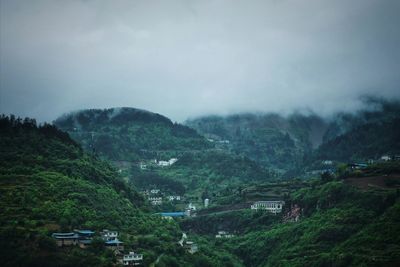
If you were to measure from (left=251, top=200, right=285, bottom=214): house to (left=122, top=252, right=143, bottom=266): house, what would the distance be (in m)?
37.7

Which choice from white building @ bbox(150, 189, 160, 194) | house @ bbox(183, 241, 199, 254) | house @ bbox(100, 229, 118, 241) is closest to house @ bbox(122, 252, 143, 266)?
house @ bbox(100, 229, 118, 241)

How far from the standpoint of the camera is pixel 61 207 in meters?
72.8

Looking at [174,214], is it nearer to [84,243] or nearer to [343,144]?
[84,243]

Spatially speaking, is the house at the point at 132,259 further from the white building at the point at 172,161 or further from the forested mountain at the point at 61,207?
the white building at the point at 172,161

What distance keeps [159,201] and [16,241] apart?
57963 millimetres

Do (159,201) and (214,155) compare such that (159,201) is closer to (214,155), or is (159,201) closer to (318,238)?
(214,155)

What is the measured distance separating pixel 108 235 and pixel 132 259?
4.17 m

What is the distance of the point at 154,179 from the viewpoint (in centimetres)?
13512

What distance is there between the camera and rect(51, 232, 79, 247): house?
65.9m

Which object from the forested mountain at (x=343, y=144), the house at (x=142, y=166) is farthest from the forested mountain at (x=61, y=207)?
the forested mountain at (x=343, y=144)

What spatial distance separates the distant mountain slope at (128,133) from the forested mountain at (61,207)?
5514 centimetres

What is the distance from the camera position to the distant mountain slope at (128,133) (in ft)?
495

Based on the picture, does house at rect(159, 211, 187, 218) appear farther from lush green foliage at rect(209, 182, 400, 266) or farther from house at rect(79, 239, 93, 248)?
house at rect(79, 239, 93, 248)

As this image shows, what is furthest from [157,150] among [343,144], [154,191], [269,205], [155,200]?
[269,205]
